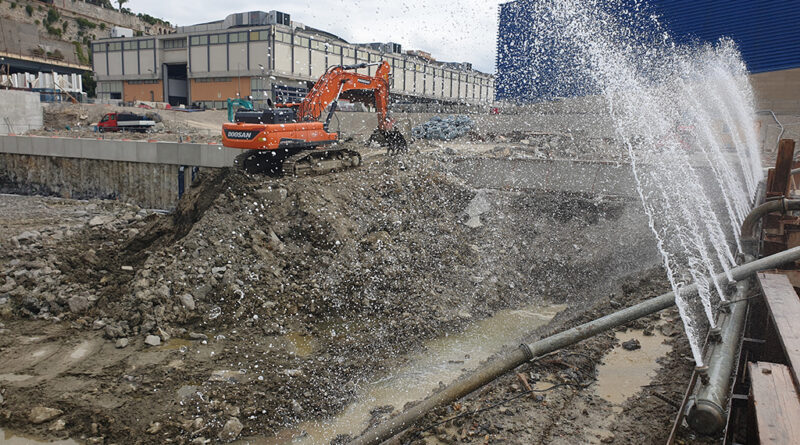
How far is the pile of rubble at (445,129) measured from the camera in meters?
23.3

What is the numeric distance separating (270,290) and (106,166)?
46.1 feet

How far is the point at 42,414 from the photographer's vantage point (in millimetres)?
5902

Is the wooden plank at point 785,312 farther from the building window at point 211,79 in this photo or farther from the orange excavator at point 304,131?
the building window at point 211,79

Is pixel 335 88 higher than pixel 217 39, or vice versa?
pixel 217 39

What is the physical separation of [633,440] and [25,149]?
23.9 meters

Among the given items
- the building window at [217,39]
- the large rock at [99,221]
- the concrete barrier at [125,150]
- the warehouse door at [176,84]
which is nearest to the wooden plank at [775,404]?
the large rock at [99,221]

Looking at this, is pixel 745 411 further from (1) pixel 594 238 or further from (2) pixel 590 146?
(2) pixel 590 146

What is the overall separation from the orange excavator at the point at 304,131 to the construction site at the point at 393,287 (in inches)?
2.4

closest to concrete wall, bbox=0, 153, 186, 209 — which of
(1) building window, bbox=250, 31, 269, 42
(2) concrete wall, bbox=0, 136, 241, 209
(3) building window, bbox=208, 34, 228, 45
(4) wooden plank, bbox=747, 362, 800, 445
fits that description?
(2) concrete wall, bbox=0, 136, 241, 209

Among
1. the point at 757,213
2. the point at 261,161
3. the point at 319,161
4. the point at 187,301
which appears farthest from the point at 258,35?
the point at 757,213

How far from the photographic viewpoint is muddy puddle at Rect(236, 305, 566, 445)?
579 cm

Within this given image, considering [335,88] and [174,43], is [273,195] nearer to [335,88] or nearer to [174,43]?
[335,88]

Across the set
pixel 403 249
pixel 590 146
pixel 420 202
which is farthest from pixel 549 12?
pixel 403 249

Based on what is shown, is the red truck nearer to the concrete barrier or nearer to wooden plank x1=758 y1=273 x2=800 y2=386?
the concrete barrier
